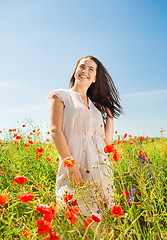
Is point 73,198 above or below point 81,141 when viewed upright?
below

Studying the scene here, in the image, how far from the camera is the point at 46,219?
102cm

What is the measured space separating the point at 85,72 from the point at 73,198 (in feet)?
4.76

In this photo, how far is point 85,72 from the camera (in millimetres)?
2551

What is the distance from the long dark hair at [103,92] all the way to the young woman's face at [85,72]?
177 millimetres

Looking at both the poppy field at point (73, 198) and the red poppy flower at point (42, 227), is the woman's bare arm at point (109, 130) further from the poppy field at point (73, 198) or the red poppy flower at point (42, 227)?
the red poppy flower at point (42, 227)

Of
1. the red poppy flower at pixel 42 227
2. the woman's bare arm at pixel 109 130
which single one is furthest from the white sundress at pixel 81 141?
the red poppy flower at pixel 42 227

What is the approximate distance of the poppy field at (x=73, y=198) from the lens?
1.22 m

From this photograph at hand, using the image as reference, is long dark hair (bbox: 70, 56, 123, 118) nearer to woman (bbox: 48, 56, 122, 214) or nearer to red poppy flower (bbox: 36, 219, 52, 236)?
woman (bbox: 48, 56, 122, 214)

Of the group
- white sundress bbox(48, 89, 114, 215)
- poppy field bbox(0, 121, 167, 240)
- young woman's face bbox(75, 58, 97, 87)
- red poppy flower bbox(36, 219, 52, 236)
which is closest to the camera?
red poppy flower bbox(36, 219, 52, 236)

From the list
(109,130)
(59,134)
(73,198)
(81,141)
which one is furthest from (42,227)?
(109,130)

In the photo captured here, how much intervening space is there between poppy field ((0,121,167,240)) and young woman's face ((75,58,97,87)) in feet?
2.71

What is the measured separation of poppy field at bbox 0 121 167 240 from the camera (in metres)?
1.22

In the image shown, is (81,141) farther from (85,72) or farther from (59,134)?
(85,72)

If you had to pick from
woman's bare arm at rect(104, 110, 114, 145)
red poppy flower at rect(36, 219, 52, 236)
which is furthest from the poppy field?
woman's bare arm at rect(104, 110, 114, 145)
